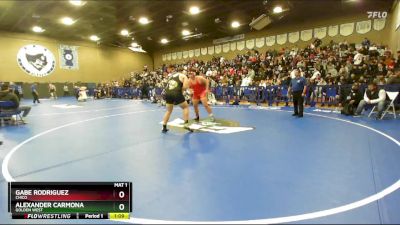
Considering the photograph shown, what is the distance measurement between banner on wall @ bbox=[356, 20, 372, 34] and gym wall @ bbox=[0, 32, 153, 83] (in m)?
24.1

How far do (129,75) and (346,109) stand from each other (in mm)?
27802

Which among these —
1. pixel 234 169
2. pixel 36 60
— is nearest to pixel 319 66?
pixel 234 169

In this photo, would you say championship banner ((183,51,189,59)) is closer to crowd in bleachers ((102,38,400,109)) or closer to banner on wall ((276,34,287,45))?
crowd in bleachers ((102,38,400,109))

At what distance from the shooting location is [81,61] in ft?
94.5

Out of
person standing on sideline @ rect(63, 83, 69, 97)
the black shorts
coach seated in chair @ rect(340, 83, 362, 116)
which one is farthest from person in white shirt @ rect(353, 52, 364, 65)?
person standing on sideline @ rect(63, 83, 69, 97)

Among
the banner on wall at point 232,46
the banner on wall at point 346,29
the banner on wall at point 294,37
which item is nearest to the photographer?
the banner on wall at point 346,29

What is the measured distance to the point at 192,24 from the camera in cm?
2108

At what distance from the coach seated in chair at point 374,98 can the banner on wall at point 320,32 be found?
39.5ft

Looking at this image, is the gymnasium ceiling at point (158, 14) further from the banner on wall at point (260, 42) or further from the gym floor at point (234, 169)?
the gym floor at point (234, 169)

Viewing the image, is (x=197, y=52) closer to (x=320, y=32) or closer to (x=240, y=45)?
(x=240, y=45)

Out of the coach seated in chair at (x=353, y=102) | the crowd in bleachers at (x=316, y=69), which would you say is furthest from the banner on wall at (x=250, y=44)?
the coach seated in chair at (x=353, y=102)

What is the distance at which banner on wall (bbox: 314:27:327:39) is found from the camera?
1975 centimetres

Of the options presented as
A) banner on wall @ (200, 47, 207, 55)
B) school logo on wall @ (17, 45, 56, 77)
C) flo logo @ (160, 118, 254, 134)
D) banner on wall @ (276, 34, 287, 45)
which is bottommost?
flo logo @ (160, 118, 254, 134)
